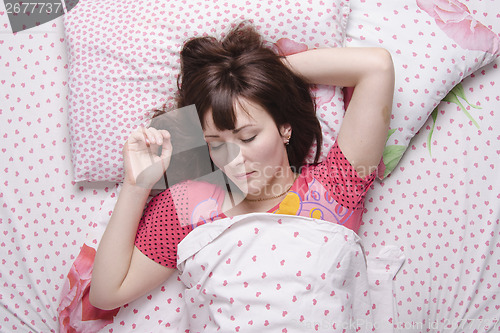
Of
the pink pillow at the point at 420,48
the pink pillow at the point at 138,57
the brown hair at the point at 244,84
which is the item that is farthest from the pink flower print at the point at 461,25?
the brown hair at the point at 244,84

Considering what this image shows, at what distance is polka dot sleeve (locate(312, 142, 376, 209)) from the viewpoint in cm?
107

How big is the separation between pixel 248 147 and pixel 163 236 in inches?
11.8

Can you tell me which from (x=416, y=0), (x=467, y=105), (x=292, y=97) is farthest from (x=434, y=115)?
(x=292, y=97)

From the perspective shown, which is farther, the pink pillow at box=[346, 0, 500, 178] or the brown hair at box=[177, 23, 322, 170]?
the pink pillow at box=[346, 0, 500, 178]

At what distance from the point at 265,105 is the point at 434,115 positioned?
0.49 m

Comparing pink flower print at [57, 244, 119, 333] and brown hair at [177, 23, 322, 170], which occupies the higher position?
brown hair at [177, 23, 322, 170]

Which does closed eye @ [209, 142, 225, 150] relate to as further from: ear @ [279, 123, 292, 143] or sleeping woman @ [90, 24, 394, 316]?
ear @ [279, 123, 292, 143]

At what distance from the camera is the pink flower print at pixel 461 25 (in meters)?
1.17

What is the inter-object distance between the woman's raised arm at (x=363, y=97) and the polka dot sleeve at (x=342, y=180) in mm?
15

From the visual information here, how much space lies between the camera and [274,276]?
1.00 meters

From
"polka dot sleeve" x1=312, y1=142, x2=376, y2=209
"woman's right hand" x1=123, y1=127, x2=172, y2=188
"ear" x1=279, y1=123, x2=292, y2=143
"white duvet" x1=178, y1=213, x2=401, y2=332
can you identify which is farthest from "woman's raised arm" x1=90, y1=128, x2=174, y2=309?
"polka dot sleeve" x1=312, y1=142, x2=376, y2=209

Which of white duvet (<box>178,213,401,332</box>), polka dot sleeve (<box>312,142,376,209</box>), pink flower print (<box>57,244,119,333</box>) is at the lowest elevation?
pink flower print (<box>57,244,119,333</box>)

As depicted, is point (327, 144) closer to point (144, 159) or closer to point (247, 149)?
point (247, 149)

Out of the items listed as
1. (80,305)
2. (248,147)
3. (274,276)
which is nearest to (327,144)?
(248,147)
